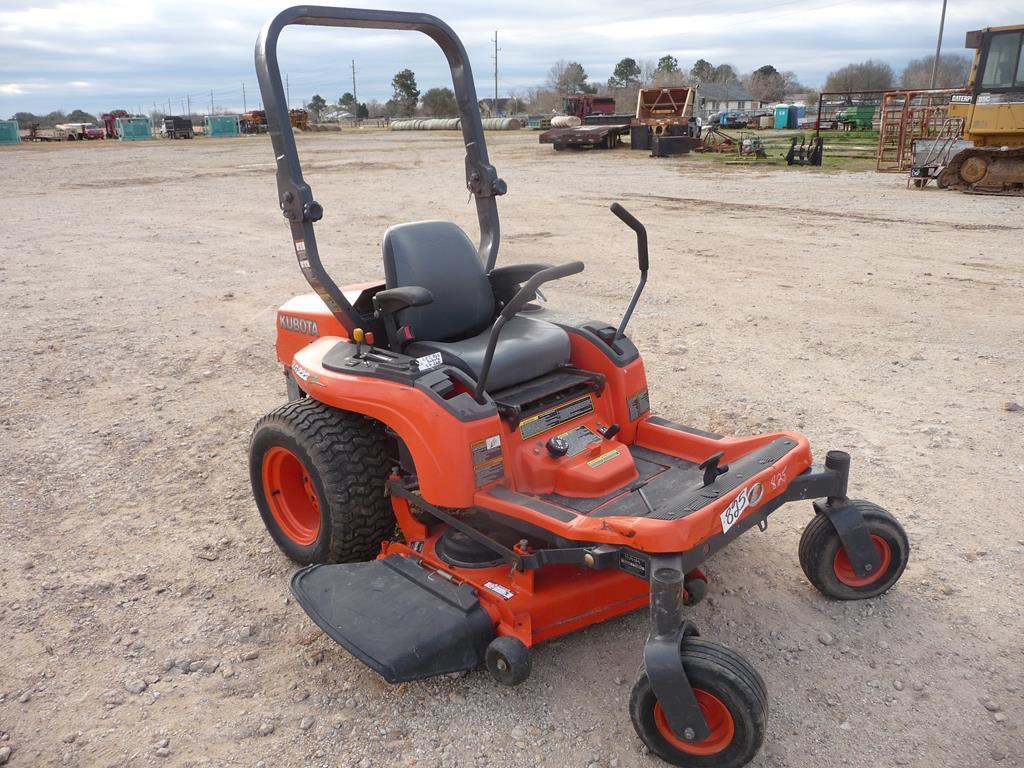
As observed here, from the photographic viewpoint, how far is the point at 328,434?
11.0 feet

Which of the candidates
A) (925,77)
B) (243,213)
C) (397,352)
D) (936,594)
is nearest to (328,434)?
(397,352)

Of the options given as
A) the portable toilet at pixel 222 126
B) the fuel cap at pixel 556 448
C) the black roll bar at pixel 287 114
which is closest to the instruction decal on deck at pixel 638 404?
the fuel cap at pixel 556 448

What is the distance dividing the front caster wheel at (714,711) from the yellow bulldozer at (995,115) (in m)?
14.3

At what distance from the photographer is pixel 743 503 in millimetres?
2807

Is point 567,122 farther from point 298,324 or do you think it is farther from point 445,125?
point 298,324

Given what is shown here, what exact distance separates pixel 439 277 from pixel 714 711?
2.05m

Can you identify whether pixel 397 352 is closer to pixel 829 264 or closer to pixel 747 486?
pixel 747 486

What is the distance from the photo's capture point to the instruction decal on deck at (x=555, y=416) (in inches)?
130

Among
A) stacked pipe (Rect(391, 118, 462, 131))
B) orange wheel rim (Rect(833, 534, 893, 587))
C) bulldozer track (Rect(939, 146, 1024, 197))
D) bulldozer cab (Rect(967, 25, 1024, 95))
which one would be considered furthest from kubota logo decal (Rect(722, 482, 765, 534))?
stacked pipe (Rect(391, 118, 462, 131))

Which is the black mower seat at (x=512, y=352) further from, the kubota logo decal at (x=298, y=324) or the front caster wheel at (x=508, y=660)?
the front caster wheel at (x=508, y=660)

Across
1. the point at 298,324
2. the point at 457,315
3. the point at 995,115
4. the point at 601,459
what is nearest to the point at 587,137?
the point at 995,115

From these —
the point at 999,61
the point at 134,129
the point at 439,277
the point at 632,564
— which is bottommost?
the point at 632,564

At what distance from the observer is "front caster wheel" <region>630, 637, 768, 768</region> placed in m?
2.40

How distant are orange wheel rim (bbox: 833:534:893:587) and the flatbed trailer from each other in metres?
23.7
